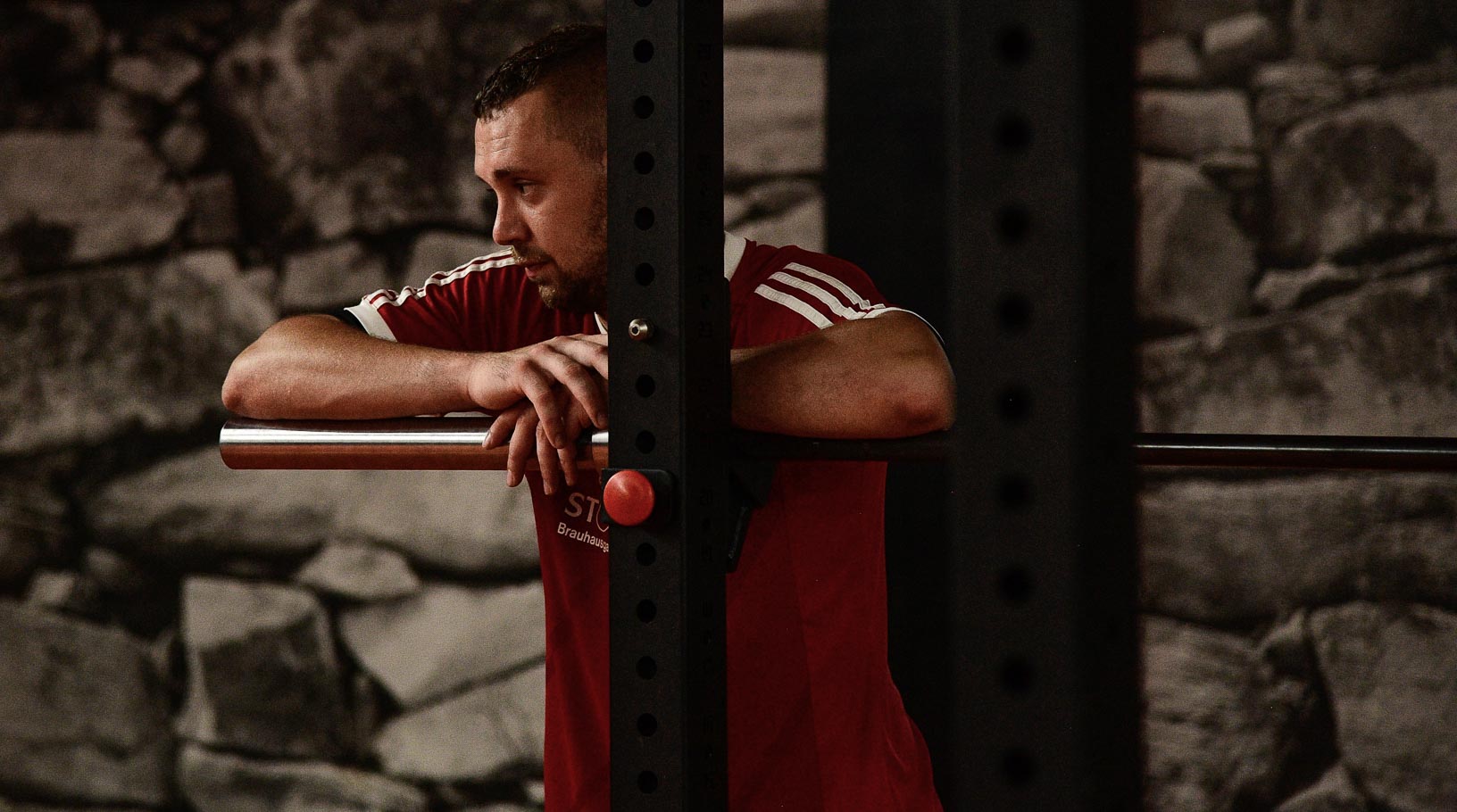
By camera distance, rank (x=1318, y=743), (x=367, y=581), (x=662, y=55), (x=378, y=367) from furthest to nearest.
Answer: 1. (x=367, y=581)
2. (x=1318, y=743)
3. (x=378, y=367)
4. (x=662, y=55)

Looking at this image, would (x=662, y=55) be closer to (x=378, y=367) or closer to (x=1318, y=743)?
(x=378, y=367)

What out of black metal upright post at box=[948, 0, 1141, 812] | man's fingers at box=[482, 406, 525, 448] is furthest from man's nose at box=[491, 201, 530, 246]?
black metal upright post at box=[948, 0, 1141, 812]

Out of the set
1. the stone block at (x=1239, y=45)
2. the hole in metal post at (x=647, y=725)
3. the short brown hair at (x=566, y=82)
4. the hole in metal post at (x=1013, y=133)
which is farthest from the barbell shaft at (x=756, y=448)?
the stone block at (x=1239, y=45)

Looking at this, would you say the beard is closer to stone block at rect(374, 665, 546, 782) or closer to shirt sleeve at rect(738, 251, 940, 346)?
shirt sleeve at rect(738, 251, 940, 346)

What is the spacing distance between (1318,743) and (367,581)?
1293mm

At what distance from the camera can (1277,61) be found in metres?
1.52

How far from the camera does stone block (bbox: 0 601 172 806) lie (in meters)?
1.97

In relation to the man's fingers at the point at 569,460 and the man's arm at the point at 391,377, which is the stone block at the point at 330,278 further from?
the man's fingers at the point at 569,460

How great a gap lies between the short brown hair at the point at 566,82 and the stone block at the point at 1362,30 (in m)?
0.88

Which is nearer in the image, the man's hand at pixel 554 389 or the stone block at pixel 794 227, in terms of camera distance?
the man's hand at pixel 554 389

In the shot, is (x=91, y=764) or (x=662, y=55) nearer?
(x=662, y=55)

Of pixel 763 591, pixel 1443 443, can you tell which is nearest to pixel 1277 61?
pixel 763 591

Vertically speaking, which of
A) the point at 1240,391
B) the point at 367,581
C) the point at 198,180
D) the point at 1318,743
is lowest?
the point at 1318,743

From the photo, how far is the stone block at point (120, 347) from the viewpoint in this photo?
75.7 inches
